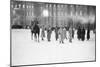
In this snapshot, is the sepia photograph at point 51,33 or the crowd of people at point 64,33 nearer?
the sepia photograph at point 51,33

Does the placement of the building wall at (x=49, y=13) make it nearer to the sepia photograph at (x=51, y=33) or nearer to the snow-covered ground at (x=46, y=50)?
the sepia photograph at (x=51, y=33)

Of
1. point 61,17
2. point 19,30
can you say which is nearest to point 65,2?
point 61,17

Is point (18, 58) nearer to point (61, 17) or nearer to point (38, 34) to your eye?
point (38, 34)

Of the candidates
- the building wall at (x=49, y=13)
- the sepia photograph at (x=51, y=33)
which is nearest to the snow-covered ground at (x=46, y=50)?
the sepia photograph at (x=51, y=33)

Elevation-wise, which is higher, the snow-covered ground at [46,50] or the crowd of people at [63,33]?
the crowd of people at [63,33]

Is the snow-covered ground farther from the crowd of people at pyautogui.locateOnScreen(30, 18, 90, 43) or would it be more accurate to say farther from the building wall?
the building wall

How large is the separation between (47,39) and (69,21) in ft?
1.26

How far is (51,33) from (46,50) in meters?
0.23

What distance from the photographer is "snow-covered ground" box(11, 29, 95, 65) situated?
1938 millimetres

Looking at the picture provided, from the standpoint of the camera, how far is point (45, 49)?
6.77ft

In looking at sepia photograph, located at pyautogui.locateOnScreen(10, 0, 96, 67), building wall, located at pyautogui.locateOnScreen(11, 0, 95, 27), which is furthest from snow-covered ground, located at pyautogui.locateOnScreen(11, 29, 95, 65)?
building wall, located at pyautogui.locateOnScreen(11, 0, 95, 27)

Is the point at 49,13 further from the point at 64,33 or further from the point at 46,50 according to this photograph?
the point at 46,50

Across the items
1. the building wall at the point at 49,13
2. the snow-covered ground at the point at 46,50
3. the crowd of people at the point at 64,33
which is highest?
the building wall at the point at 49,13

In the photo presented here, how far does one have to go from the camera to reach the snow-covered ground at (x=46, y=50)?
1.94 m
